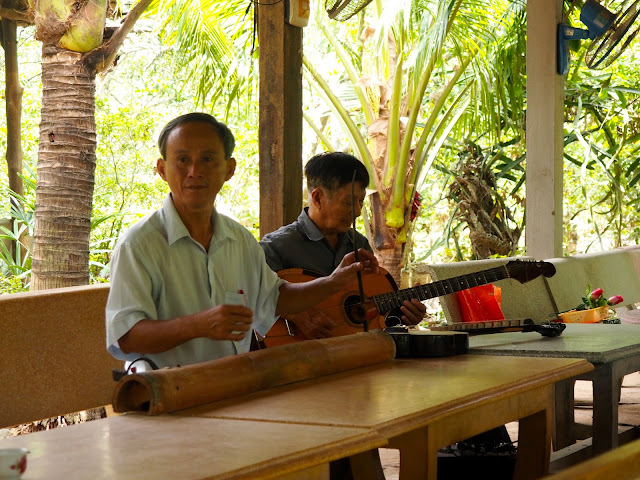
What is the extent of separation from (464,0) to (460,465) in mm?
5169

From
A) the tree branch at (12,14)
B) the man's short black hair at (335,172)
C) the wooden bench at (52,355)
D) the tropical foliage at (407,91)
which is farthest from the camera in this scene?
the tropical foliage at (407,91)

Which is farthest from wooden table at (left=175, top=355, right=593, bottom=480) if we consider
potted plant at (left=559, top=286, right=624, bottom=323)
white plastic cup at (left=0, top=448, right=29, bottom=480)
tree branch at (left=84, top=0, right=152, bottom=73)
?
tree branch at (left=84, top=0, right=152, bottom=73)

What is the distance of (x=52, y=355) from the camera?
3.40 metres

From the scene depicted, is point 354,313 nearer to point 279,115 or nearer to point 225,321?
point 279,115

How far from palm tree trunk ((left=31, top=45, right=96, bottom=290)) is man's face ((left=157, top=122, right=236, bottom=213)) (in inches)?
115

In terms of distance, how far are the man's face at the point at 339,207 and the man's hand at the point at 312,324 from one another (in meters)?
0.39

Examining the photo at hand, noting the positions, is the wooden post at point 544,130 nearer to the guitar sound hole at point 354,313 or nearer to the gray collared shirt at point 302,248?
the gray collared shirt at point 302,248

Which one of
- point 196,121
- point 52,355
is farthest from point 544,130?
point 52,355

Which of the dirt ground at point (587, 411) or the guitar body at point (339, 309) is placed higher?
the guitar body at point (339, 309)

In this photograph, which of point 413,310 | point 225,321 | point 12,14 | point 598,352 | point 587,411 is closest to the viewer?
point 225,321

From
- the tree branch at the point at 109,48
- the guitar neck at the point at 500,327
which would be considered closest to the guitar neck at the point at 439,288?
the guitar neck at the point at 500,327

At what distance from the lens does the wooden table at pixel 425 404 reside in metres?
2.03

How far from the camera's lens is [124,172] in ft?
41.7

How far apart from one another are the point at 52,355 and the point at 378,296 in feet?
4.31
